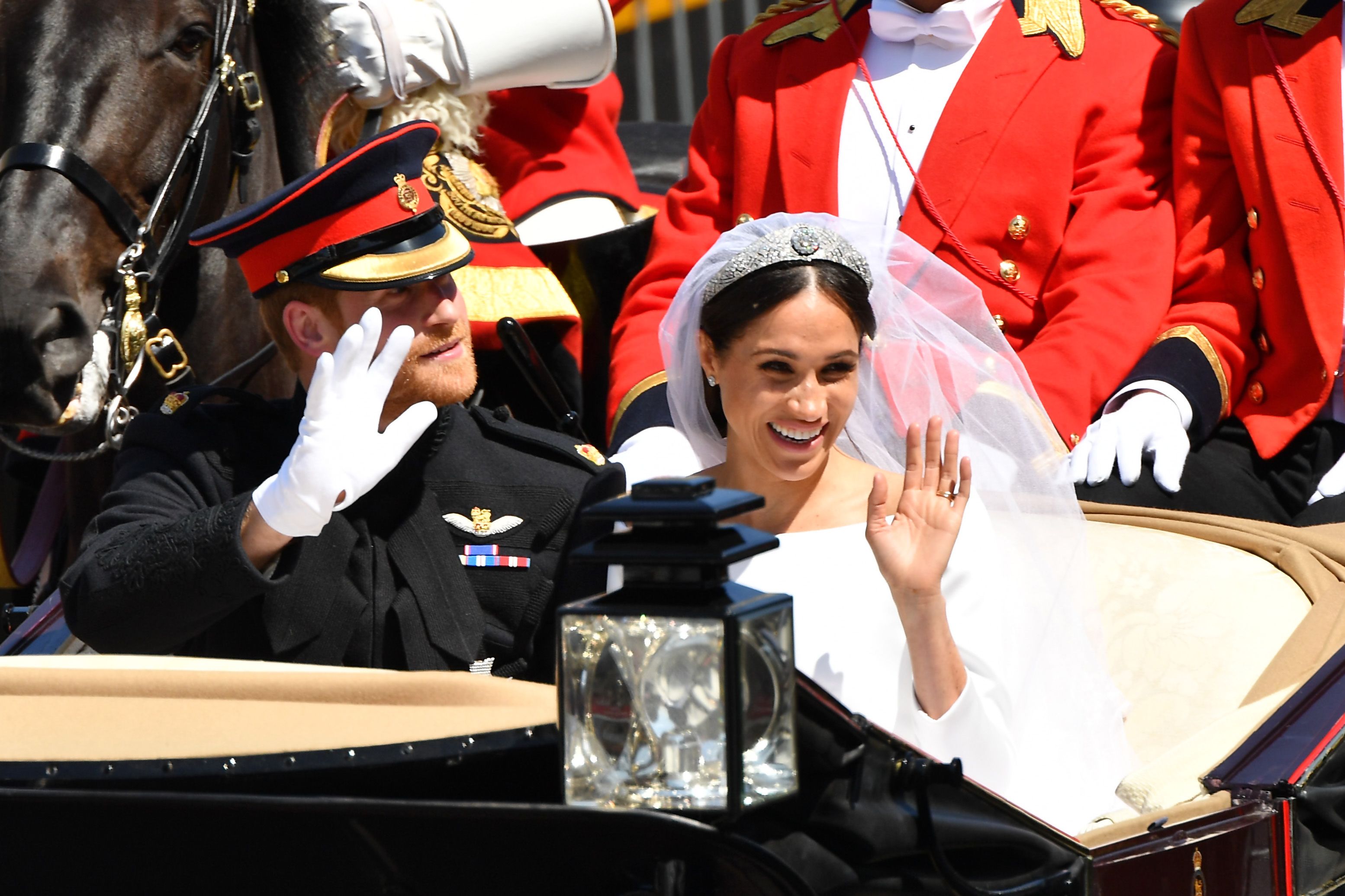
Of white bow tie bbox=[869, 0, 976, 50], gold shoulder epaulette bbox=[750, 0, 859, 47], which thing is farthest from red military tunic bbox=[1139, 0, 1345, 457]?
gold shoulder epaulette bbox=[750, 0, 859, 47]

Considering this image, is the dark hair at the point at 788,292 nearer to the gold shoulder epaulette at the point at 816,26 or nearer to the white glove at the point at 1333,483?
the white glove at the point at 1333,483

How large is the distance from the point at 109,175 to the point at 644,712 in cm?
179

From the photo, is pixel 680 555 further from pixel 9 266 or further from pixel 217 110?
pixel 217 110

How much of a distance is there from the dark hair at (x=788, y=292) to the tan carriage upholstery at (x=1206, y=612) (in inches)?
21.7

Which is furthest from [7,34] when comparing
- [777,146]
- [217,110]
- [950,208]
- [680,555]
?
[680,555]

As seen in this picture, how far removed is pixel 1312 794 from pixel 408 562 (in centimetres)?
114

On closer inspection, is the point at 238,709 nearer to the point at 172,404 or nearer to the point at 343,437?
the point at 343,437

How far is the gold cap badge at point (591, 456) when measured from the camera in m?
2.44

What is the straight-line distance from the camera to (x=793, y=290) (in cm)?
223

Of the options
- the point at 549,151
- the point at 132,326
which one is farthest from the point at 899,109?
the point at 132,326

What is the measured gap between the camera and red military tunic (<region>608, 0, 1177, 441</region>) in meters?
2.93

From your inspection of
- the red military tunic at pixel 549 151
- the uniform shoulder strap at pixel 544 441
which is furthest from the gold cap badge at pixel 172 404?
the red military tunic at pixel 549 151

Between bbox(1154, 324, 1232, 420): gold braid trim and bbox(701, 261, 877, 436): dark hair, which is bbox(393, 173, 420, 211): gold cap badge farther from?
bbox(1154, 324, 1232, 420): gold braid trim

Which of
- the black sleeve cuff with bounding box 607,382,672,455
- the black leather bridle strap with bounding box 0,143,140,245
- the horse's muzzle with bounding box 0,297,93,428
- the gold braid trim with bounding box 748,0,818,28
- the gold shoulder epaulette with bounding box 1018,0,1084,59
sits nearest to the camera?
the horse's muzzle with bounding box 0,297,93,428
